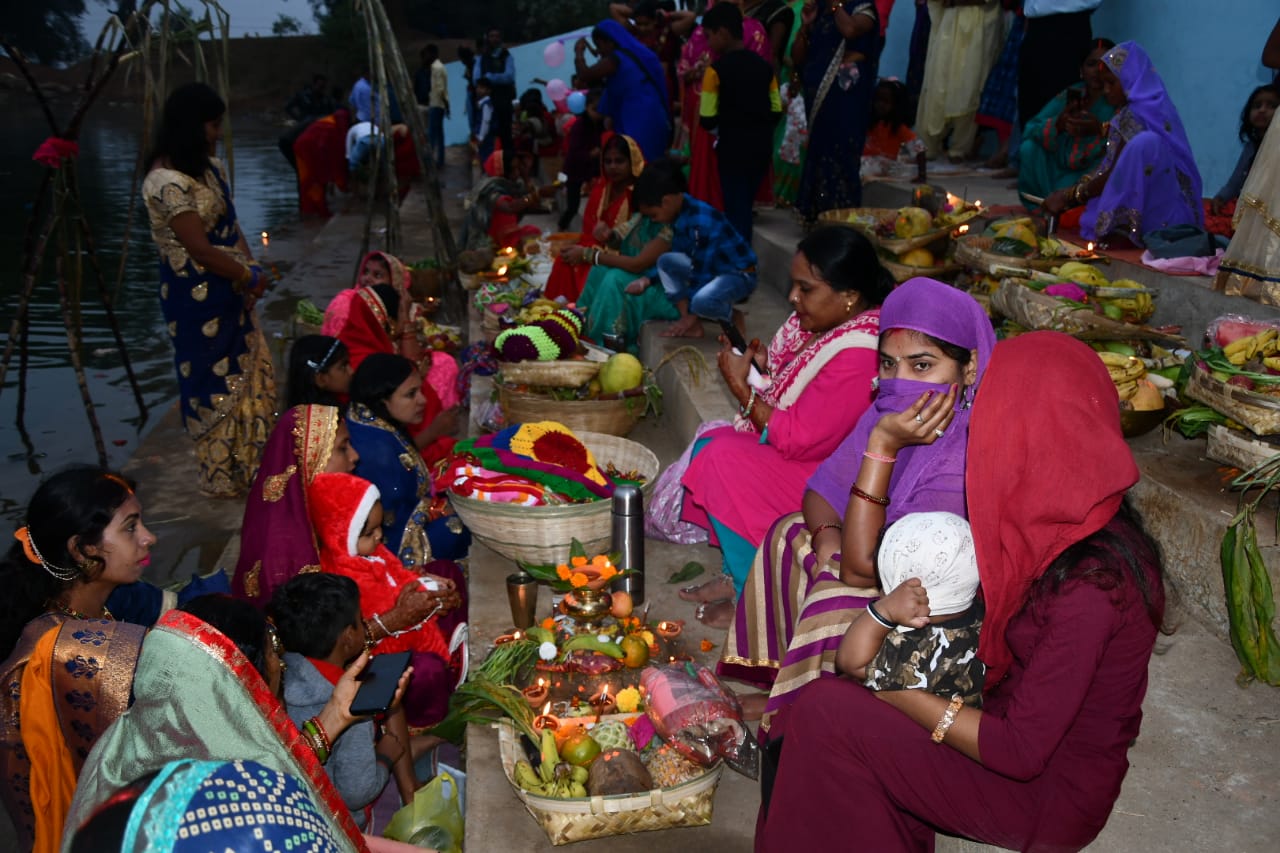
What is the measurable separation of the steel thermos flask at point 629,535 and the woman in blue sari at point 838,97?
→ 3977 millimetres

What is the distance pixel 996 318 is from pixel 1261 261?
1.07 metres

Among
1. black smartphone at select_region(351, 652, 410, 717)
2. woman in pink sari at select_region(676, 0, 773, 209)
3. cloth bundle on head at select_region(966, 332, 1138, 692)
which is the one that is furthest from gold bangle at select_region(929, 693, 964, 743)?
woman in pink sari at select_region(676, 0, 773, 209)

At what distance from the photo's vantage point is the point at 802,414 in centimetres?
345

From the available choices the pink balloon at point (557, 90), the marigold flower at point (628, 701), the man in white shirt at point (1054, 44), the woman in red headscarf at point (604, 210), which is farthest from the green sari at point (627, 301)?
the pink balloon at point (557, 90)

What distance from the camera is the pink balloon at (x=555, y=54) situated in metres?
19.3

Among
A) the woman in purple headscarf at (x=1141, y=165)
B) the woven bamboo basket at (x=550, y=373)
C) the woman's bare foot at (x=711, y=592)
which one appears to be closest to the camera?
the woman's bare foot at (x=711, y=592)

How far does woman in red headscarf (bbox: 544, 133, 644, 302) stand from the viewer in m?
6.55

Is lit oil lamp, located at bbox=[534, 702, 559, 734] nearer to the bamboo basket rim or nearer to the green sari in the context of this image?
the bamboo basket rim

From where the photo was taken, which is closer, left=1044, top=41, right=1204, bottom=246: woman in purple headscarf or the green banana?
the green banana

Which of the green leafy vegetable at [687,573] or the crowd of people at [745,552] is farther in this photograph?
the green leafy vegetable at [687,573]

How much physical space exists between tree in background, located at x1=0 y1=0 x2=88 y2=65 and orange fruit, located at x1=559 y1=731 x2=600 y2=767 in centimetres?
4542

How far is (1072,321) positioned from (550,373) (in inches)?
98.1

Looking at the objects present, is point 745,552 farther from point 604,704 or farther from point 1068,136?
point 1068,136

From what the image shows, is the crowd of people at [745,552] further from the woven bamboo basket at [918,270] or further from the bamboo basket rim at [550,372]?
the woven bamboo basket at [918,270]
